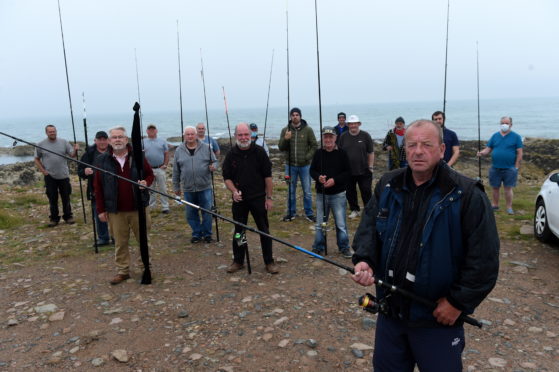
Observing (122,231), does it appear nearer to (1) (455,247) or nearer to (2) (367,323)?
(2) (367,323)

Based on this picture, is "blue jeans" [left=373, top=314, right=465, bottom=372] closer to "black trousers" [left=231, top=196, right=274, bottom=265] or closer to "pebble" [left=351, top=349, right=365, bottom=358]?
"pebble" [left=351, top=349, right=365, bottom=358]

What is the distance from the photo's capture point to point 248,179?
6.41 metres

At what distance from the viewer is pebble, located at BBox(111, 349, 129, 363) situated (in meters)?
4.26

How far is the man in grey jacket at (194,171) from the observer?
26.6 ft

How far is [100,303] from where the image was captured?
5691 millimetres

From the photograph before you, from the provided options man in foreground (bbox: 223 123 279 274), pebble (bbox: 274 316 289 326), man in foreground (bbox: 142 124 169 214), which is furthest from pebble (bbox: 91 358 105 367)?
man in foreground (bbox: 142 124 169 214)

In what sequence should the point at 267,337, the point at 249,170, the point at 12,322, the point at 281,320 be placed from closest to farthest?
the point at 267,337
the point at 281,320
the point at 12,322
the point at 249,170

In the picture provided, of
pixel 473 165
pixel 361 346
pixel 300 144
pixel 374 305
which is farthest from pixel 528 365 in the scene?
pixel 473 165

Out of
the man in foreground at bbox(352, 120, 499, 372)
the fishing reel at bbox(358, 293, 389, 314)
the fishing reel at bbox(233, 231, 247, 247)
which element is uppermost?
the man in foreground at bbox(352, 120, 499, 372)

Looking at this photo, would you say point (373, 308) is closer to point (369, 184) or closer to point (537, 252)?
point (537, 252)

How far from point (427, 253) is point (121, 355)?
3.53m

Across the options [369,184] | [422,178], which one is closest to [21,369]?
[422,178]

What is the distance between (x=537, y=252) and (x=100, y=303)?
7469mm

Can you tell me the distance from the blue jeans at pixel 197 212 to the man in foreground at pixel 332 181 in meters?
2.42
